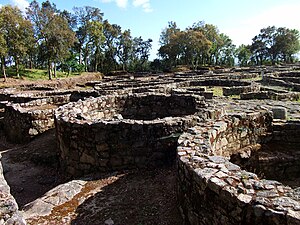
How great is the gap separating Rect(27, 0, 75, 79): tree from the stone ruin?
28.7 m

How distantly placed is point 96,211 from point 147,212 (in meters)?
1.02

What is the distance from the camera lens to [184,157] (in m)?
4.57

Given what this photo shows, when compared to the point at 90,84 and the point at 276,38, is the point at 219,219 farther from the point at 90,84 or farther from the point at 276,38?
the point at 276,38

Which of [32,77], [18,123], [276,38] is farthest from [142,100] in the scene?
[276,38]

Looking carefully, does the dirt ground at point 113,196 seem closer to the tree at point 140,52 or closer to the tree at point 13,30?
the tree at point 13,30

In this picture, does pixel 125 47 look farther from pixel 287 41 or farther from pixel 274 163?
pixel 274 163

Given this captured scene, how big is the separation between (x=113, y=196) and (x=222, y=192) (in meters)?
3.09

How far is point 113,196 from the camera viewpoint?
5.87 meters

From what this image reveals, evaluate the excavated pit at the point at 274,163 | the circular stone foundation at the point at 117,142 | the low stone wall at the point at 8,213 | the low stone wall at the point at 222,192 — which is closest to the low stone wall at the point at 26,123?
the circular stone foundation at the point at 117,142

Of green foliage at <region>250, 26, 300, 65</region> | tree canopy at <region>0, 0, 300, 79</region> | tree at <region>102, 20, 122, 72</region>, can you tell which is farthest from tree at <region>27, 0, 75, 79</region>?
green foliage at <region>250, 26, 300, 65</region>

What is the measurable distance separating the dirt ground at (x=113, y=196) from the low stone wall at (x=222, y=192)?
73 centimetres

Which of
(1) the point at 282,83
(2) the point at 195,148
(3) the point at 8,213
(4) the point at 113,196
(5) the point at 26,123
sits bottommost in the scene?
(4) the point at 113,196

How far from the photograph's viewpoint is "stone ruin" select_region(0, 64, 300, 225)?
3295 millimetres

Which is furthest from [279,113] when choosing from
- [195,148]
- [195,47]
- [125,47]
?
[125,47]
